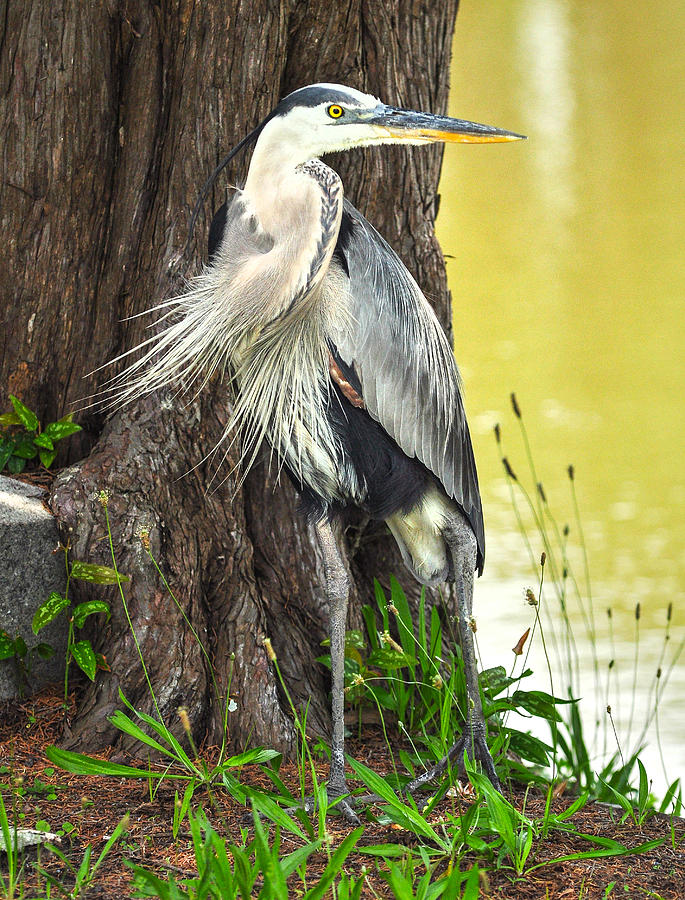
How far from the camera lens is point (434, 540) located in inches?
110

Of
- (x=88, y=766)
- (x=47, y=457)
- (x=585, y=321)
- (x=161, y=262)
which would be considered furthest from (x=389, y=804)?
(x=585, y=321)

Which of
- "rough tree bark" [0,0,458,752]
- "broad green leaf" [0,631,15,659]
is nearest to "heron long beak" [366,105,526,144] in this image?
"rough tree bark" [0,0,458,752]

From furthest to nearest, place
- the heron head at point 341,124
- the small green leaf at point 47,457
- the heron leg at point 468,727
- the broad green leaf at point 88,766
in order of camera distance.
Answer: the small green leaf at point 47,457 → the heron leg at point 468,727 → the broad green leaf at point 88,766 → the heron head at point 341,124

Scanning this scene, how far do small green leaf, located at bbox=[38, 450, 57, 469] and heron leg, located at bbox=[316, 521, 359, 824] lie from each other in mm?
834

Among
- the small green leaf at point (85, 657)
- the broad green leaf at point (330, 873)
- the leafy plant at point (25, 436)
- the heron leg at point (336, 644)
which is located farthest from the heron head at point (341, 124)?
the broad green leaf at point (330, 873)

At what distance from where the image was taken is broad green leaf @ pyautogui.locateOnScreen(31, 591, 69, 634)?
262cm

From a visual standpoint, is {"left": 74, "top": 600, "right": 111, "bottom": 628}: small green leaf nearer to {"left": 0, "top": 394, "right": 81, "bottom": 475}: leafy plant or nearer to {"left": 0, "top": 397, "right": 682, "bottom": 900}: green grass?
{"left": 0, "top": 397, "right": 682, "bottom": 900}: green grass

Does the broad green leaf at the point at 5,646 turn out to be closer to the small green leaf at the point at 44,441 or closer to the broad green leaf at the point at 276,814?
the small green leaf at the point at 44,441

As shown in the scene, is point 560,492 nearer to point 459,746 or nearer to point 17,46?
point 459,746

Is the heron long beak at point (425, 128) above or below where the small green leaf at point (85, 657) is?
above

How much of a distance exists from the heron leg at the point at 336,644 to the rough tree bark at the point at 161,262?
1.13 ft

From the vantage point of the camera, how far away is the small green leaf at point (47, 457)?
296 cm

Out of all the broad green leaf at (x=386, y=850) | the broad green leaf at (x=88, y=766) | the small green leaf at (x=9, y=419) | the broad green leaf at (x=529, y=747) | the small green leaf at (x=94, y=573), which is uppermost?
the small green leaf at (x=9, y=419)

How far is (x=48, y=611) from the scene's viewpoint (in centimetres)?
264
